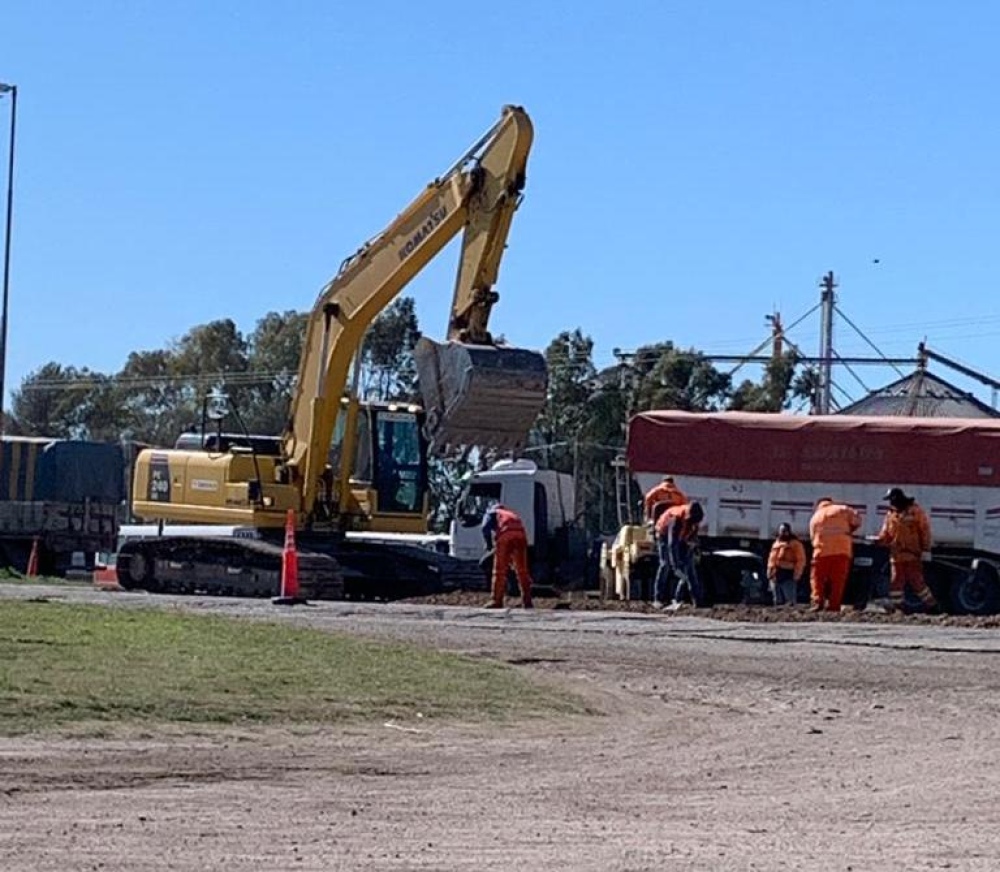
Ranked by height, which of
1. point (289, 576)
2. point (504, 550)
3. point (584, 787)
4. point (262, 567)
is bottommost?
point (584, 787)

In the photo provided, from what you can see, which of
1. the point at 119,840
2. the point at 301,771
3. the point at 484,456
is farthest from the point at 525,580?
the point at 119,840

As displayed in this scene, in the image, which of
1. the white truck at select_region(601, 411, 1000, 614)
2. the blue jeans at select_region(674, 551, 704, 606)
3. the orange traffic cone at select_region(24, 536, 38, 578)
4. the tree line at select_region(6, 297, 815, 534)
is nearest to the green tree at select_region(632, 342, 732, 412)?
the tree line at select_region(6, 297, 815, 534)

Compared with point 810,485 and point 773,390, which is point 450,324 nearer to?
point 810,485

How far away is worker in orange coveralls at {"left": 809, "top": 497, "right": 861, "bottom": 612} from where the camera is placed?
93.0 feet

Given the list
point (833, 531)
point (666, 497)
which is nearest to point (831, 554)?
point (833, 531)

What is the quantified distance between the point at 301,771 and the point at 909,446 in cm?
2348

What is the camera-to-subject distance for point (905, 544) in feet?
92.6

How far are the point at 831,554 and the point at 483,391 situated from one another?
517cm

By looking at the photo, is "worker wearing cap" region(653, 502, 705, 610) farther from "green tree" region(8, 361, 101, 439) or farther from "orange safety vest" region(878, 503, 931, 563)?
"green tree" region(8, 361, 101, 439)

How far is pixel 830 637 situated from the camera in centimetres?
2320

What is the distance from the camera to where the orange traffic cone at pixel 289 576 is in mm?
28712

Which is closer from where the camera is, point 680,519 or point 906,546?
point 906,546

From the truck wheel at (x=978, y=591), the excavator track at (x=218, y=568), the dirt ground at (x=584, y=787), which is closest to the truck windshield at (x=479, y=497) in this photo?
the excavator track at (x=218, y=568)

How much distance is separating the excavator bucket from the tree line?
41.8ft
